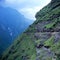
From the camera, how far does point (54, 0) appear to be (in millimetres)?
163000

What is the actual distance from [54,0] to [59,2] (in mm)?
13077

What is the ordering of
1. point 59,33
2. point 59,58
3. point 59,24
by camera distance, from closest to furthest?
point 59,58 → point 59,33 → point 59,24

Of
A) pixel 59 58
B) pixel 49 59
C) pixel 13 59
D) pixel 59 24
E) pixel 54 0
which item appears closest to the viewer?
pixel 59 58

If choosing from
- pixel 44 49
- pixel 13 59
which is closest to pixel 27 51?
pixel 13 59

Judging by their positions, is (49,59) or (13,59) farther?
(13,59)

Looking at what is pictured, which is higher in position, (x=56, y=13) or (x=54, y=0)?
(x=54, y=0)

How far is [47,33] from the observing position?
353 ft

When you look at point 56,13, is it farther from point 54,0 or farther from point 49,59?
point 49,59

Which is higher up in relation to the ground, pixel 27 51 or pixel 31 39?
pixel 31 39

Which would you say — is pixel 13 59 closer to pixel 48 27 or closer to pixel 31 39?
pixel 31 39

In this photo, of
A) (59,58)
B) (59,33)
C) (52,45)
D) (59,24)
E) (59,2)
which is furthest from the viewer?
(59,2)

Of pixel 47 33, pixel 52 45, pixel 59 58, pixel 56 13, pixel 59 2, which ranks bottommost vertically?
pixel 59 58

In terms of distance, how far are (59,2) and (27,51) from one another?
57766 mm

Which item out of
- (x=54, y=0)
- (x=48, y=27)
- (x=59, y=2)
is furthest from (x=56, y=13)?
(x=54, y=0)
